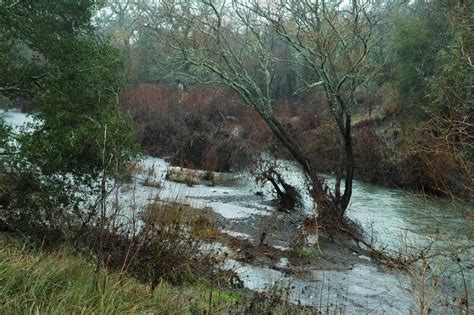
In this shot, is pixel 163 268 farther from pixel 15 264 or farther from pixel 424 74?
pixel 424 74

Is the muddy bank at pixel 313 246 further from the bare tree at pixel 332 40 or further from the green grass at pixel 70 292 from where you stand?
the green grass at pixel 70 292

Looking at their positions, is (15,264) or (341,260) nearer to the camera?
(15,264)

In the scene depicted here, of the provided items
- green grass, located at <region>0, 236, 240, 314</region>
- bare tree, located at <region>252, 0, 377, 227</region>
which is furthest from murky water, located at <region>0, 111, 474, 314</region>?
bare tree, located at <region>252, 0, 377, 227</region>

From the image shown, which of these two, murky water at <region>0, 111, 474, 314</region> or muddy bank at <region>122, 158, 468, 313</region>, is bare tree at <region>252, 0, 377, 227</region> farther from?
murky water at <region>0, 111, 474, 314</region>

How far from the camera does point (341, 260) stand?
10.4m

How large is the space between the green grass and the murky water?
1459 millimetres

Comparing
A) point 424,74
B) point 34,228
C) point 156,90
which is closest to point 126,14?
point 156,90

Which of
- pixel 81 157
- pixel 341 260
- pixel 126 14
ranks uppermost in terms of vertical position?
pixel 126 14

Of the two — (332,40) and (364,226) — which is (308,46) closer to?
(332,40)

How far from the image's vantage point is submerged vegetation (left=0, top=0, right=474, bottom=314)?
6043mm

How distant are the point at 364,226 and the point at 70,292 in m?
10.1

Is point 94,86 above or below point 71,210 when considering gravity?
above

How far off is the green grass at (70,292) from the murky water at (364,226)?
1.46m

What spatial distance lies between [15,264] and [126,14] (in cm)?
5380
